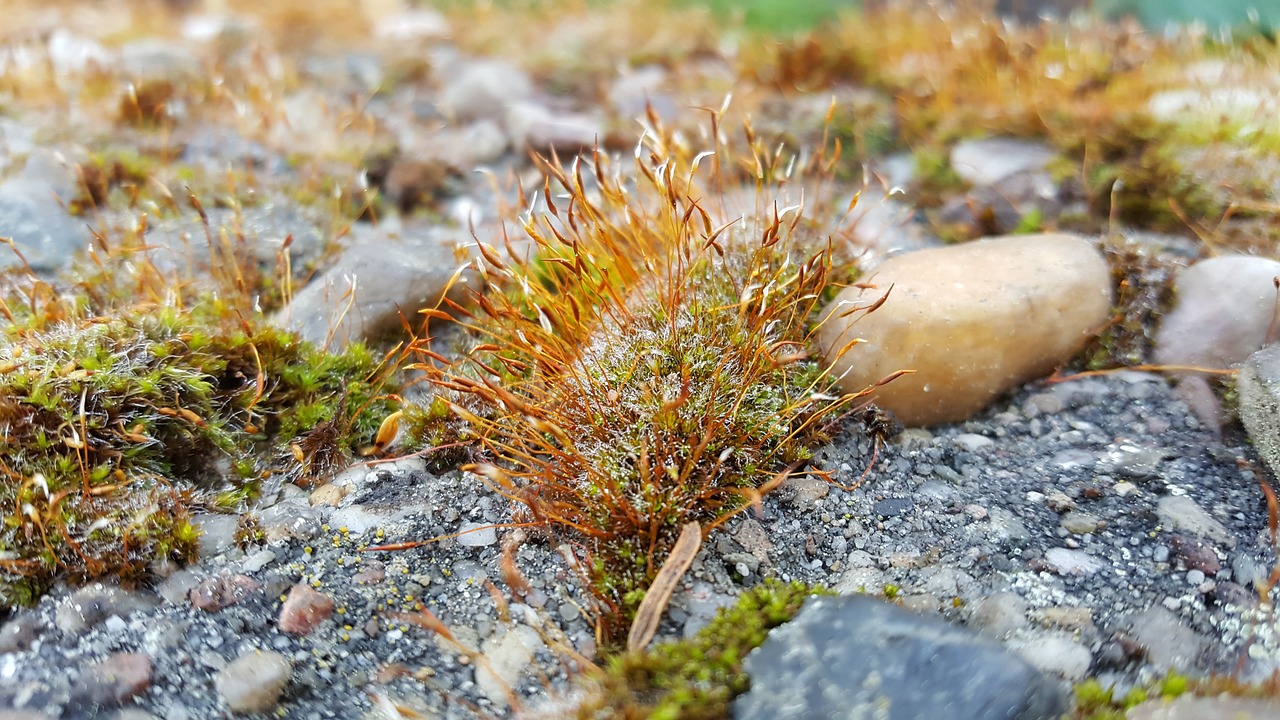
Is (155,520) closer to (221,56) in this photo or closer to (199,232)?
(199,232)

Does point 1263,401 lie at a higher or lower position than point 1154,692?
higher

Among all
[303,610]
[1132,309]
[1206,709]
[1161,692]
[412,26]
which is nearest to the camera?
[1206,709]

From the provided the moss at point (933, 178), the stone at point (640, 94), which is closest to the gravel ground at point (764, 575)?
the moss at point (933, 178)

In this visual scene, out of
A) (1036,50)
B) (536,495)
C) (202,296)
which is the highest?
(1036,50)

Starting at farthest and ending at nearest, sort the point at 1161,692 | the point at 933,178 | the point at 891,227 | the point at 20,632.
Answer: the point at 933,178
the point at 891,227
the point at 20,632
the point at 1161,692

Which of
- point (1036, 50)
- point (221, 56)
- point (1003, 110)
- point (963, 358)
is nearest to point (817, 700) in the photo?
point (963, 358)

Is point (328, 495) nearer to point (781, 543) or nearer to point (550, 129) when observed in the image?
point (781, 543)

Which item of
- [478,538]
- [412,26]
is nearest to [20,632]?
[478,538]
